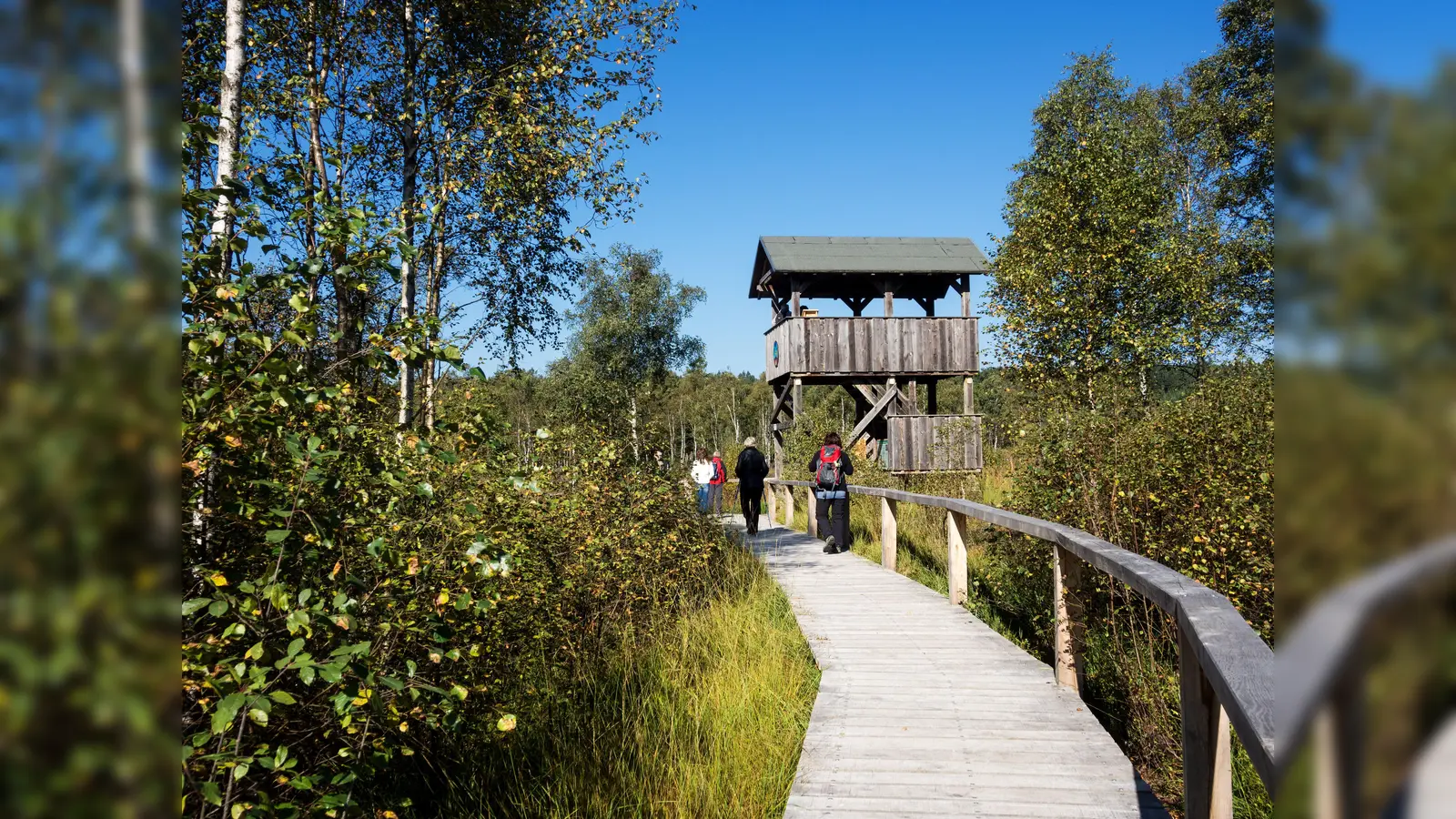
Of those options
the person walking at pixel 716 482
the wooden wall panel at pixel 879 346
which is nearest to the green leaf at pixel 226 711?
the person walking at pixel 716 482

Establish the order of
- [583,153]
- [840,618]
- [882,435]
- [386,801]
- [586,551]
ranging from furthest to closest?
[882,435], [583,153], [840,618], [586,551], [386,801]

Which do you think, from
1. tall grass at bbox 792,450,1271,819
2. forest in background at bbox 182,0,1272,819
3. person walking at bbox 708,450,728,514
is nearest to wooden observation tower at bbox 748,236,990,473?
forest in background at bbox 182,0,1272,819

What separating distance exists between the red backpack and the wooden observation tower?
9749 millimetres

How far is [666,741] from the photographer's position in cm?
481

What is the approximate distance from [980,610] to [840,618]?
5.77 ft

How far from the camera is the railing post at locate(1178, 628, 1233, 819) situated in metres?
2.16

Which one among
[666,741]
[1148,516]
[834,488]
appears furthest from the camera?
[834,488]

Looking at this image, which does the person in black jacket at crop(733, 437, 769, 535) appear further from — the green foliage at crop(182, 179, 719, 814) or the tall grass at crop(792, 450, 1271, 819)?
the green foliage at crop(182, 179, 719, 814)

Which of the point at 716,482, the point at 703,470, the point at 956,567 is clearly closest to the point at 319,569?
the point at 956,567
